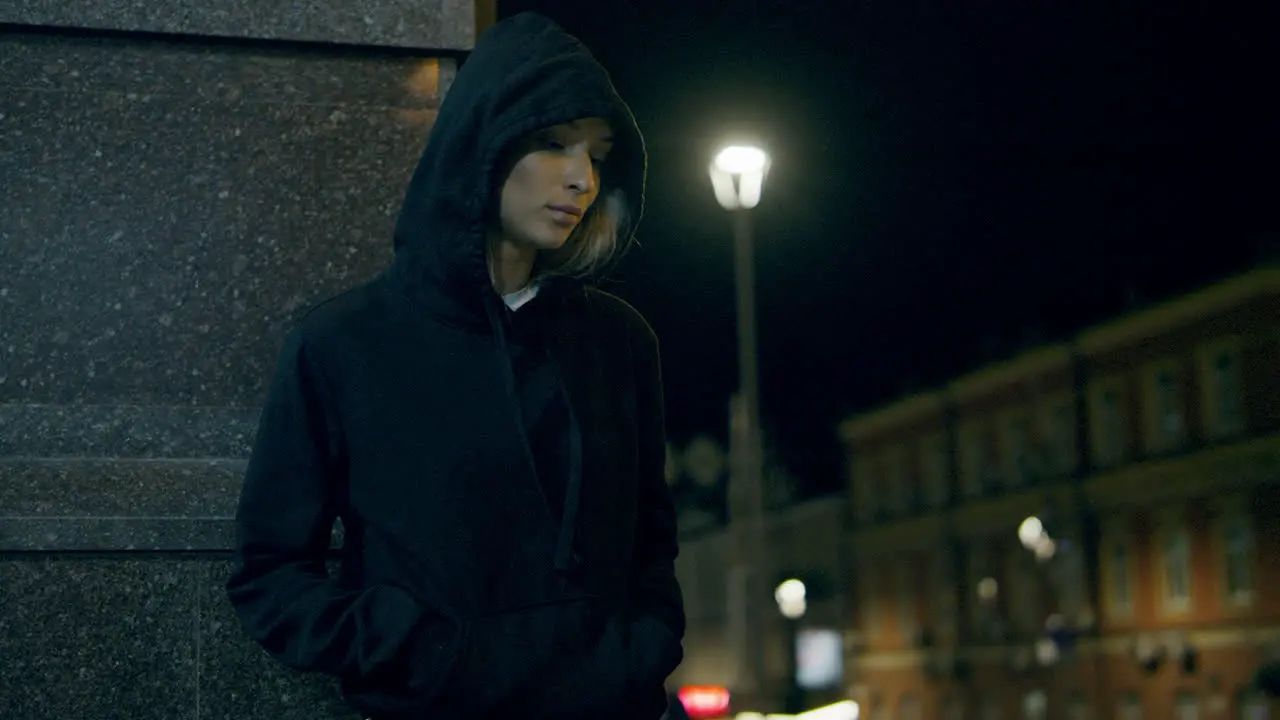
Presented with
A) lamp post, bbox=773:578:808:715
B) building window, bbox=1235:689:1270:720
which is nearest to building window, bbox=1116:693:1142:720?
building window, bbox=1235:689:1270:720

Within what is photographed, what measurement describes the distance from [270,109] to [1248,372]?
3239 centimetres

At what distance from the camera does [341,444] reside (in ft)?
8.07

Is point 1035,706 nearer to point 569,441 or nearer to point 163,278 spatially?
point 163,278

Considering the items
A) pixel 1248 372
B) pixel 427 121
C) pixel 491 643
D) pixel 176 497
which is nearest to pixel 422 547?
pixel 491 643

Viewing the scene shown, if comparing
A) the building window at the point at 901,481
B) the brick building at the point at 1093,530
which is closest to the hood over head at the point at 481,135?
the brick building at the point at 1093,530

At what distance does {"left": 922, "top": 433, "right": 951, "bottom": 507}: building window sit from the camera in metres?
47.0

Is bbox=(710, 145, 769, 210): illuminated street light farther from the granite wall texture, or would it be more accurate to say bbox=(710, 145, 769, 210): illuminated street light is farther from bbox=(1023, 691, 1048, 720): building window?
bbox=(1023, 691, 1048, 720): building window

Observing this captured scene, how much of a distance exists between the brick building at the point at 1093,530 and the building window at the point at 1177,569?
0.15ft

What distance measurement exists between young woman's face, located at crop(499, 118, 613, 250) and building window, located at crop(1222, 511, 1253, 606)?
33092 mm

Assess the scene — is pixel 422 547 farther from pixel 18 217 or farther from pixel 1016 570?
pixel 1016 570

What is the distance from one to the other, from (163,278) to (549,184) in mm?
1119

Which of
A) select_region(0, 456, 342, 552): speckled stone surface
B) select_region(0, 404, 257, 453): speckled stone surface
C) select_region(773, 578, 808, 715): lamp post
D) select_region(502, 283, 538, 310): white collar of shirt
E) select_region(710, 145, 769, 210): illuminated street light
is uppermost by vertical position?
select_region(710, 145, 769, 210): illuminated street light

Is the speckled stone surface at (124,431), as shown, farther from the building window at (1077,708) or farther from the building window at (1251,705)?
the building window at (1077,708)

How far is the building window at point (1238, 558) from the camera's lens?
3303cm
